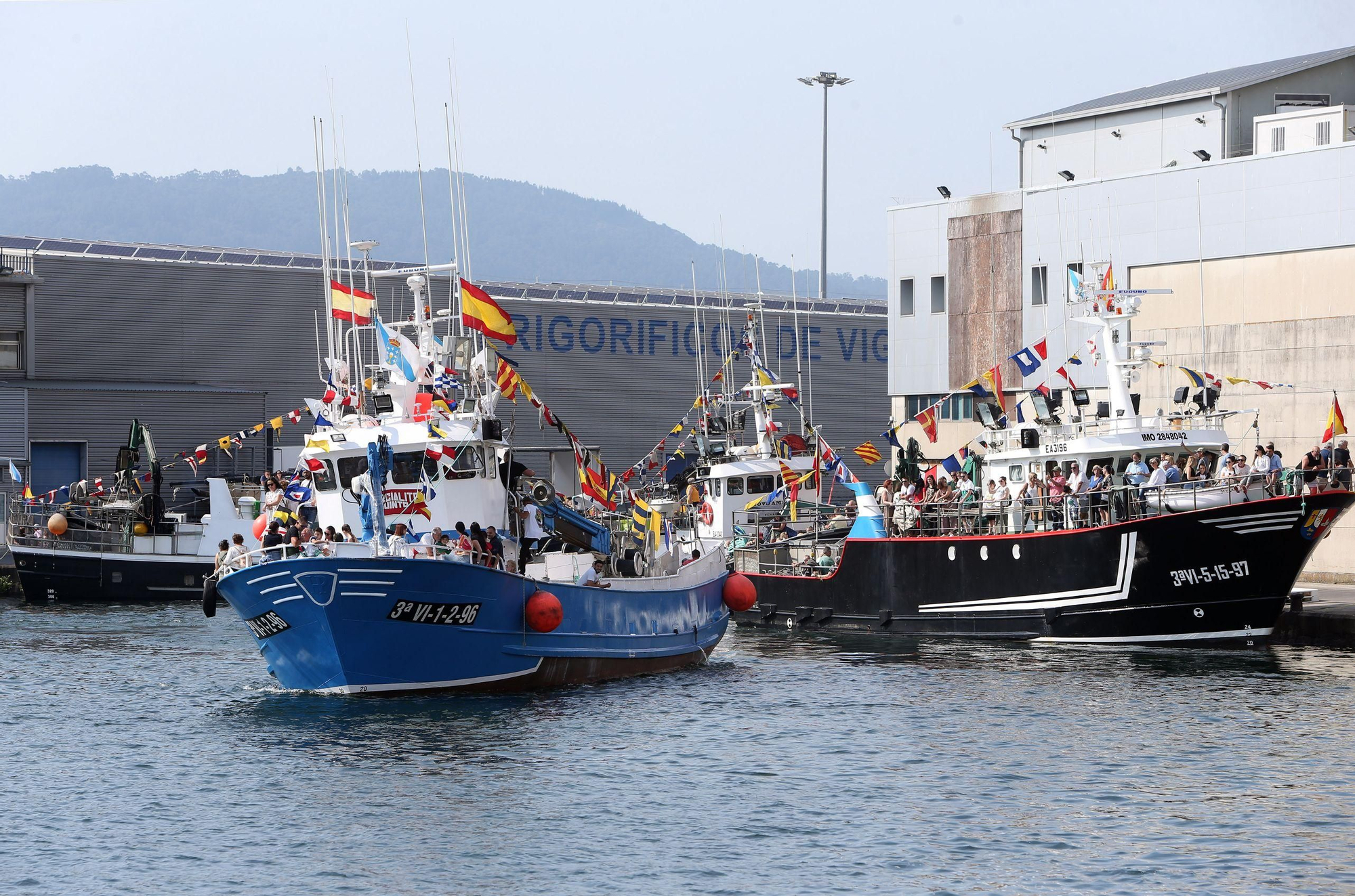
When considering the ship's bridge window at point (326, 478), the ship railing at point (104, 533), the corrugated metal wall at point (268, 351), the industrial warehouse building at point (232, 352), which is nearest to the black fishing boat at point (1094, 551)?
the ship's bridge window at point (326, 478)

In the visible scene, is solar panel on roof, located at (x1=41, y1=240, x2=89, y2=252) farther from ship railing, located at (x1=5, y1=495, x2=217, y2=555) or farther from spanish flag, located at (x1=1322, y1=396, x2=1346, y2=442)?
spanish flag, located at (x1=1322, y1=396, x2=1346, y2=442)

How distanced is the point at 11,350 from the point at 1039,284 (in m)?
31.9

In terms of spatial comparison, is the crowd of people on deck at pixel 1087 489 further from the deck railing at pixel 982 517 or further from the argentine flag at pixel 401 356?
the argentine flag at pixel 401 356

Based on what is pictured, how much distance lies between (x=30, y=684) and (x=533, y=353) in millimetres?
35697

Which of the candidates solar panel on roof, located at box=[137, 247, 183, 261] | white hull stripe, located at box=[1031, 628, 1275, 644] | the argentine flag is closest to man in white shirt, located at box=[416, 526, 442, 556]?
the argentine flag

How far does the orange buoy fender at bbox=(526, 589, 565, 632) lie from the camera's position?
23.0 metres

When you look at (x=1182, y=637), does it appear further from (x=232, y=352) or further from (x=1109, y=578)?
(x=232, y=352)

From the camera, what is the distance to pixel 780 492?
38.3 meters

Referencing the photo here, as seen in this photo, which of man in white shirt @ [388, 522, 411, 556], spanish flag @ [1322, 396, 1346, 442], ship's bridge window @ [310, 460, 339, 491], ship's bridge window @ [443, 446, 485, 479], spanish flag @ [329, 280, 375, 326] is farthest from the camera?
spanish flag @ [1322, 396, 1346, 442]

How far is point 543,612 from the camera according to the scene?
22938 millimetres

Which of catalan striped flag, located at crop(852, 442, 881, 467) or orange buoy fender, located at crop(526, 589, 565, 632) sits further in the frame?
catalan striped flag, located at crop(852, 442, 881, 467)

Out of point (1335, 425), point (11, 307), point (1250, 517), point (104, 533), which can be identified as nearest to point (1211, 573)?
point (1250, 517)

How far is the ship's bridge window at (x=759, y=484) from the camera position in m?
39.3

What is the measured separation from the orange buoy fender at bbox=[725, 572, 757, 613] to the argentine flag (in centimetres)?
757
